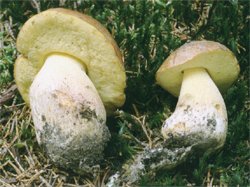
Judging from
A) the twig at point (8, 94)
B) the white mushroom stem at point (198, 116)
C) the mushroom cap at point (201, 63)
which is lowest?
the twig at point (8, 94)

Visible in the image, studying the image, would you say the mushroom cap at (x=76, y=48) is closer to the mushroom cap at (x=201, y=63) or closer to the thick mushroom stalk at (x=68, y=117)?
the thick mushroom stalk at (x=68, y=117)

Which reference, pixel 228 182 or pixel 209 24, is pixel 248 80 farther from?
pixel 228 182

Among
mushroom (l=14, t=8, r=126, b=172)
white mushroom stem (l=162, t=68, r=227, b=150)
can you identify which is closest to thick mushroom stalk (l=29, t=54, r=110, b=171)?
mushroom (l=14, t=8, r=126, b=172)

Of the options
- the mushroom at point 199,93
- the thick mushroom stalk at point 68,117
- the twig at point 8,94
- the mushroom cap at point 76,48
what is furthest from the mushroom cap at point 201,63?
the twig at point 8,94

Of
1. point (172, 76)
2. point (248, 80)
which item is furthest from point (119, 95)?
point (248, 80)

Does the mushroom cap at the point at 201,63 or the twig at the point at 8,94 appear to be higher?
the mushroom cap at the point at 201,63

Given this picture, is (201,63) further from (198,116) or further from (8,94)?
(8,94)

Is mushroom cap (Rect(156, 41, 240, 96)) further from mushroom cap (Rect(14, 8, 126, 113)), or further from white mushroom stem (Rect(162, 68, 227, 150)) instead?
mushroom cap (Rect(14, 8, 126, 113))
